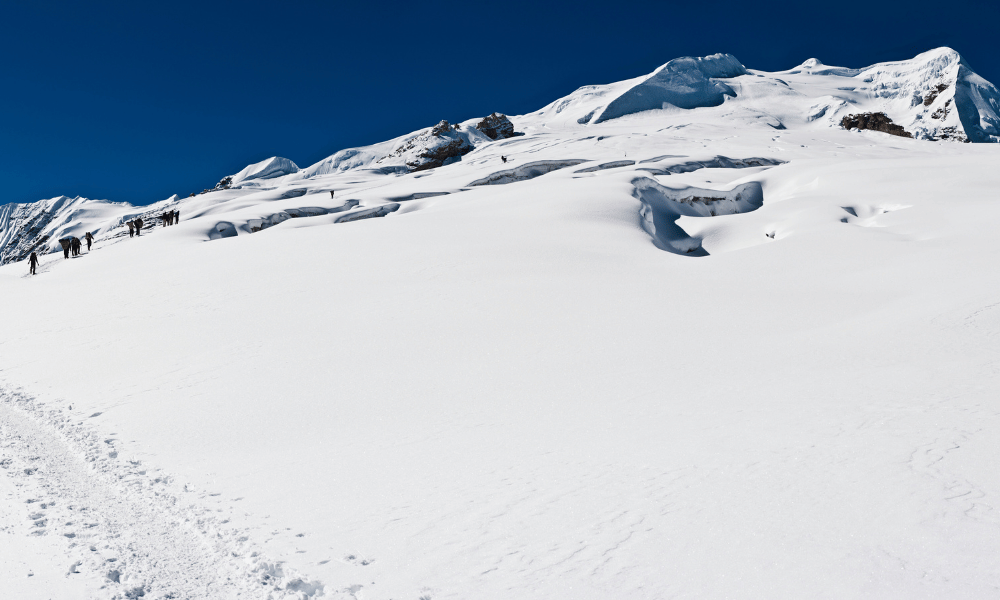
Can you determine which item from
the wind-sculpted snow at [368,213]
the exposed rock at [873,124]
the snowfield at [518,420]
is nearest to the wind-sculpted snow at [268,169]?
the wind-sculpted snow at [368,213]

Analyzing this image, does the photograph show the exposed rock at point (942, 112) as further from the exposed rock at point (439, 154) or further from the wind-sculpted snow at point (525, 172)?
the wind-sculpted snow at point (525, 172)

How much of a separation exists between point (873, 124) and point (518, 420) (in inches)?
4344

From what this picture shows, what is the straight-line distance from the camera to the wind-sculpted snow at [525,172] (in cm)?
5081

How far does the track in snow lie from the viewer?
4934 millimetres

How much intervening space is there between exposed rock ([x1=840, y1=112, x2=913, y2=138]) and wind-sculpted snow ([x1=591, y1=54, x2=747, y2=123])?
82.1 feet

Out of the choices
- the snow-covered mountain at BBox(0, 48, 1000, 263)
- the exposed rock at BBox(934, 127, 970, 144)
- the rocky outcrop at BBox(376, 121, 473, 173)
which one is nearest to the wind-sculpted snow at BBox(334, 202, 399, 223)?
the snow-covered mountain at BBox(0, 48, 1000, 263)

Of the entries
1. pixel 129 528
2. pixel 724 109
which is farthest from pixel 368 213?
pixel 724 109

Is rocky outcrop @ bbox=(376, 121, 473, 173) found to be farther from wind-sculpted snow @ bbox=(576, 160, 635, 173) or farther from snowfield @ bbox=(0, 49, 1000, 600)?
snowfield @ bbox=(0, 49, 1000, 600)

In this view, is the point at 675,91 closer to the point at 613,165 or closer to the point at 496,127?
the point at 496,127

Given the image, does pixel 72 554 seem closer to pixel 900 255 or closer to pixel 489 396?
pixel 489 396

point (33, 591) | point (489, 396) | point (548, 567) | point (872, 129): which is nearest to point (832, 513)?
point (548, 567)

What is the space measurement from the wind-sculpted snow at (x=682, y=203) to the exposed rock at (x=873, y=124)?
76.9 m

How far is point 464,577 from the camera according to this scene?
4.87m

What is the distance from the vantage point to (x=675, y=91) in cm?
11156
